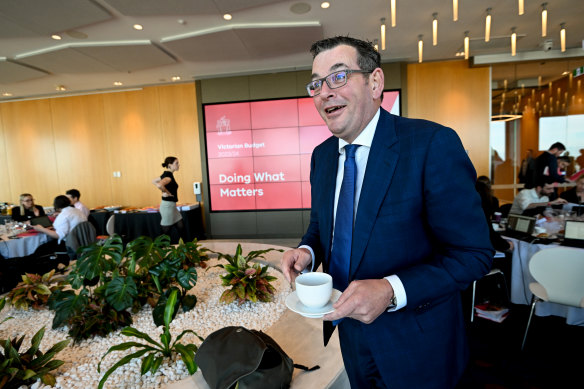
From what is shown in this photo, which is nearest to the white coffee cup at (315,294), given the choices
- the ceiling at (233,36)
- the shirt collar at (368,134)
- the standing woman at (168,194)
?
the shirt collar at (368,134)

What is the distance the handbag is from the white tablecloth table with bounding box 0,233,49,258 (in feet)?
13.8

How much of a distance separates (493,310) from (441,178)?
10.4ft

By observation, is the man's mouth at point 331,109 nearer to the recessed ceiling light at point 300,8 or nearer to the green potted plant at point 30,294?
the green potted plant at point 30,294

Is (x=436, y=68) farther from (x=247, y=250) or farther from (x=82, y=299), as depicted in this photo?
(x=82, y=299)

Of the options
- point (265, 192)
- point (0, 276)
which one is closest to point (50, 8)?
point (0, 276)

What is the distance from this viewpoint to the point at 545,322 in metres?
3.02

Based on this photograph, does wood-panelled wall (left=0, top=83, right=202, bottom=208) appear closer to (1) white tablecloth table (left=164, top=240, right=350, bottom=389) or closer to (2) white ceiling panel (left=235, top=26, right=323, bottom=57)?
(2) white ceiling panel (left=235, top=26, right=323, bottom=57)

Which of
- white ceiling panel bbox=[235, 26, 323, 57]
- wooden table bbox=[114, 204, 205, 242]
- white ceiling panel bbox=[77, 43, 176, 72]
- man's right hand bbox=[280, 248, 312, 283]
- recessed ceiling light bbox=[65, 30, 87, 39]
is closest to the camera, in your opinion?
man's right hand bbox=[280, 248, 312, 283]

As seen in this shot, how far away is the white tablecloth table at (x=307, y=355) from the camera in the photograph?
136 cm

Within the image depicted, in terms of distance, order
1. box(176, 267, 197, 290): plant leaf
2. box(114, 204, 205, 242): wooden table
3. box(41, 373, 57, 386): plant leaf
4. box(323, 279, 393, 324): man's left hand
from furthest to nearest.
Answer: box(114, 204, 205, 242): wooden table
box(176, 267, 197, 290): plant leaf
box(41, 373, 57, 386): plant leaf
box(323, 279, 393, 324): man's left hand

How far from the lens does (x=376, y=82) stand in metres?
0.96

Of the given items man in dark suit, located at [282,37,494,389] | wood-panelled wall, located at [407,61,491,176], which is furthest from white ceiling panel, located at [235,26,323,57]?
man in dark suit, located at [282,37,494,389]

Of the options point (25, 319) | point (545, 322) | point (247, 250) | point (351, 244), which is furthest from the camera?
point (247, 250)

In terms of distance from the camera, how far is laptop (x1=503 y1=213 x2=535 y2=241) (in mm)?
3157
